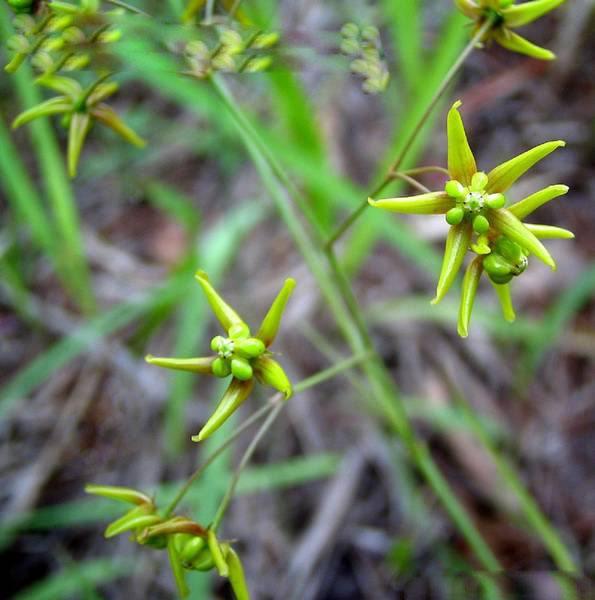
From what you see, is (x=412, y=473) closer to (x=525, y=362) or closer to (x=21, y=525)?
(x=525, y=362)

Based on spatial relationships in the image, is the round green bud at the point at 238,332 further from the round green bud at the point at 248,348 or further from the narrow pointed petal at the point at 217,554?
the narrow pointed petal at the point at 217,554

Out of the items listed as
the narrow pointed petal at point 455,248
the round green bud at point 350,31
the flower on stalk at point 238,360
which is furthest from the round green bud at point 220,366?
the round green bud at point 350,31

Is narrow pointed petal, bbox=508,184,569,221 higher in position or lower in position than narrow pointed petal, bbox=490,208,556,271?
higher

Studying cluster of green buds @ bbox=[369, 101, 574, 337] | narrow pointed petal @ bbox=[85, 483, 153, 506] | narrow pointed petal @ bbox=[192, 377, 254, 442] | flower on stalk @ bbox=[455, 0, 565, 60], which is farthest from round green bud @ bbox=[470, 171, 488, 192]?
narrow pointed petal @ bbox=[85, 483, 153, 506]

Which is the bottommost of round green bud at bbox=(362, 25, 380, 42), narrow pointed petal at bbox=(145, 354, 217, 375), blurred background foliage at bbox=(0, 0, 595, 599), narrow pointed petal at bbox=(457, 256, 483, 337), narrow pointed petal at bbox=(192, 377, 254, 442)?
blurred background foliage at bbox=(0, 0, 595, 599)

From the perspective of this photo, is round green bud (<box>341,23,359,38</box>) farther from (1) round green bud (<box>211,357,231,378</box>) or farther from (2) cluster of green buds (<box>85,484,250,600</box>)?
(2) cluster of green buds (<box>85,484,250,600</box>)

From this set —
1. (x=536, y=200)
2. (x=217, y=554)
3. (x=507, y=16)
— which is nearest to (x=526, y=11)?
(x=507, y=16)

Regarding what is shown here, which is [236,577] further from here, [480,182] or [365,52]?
[365,52]
